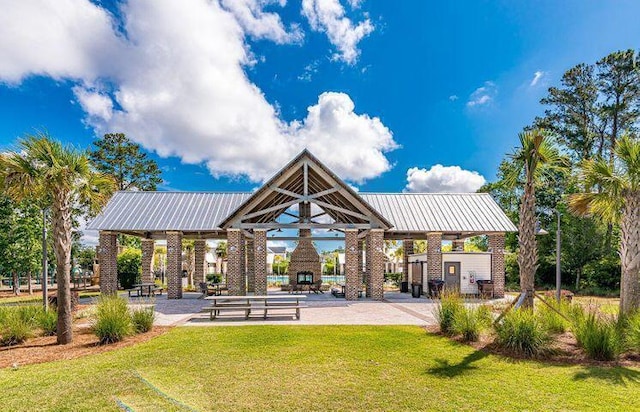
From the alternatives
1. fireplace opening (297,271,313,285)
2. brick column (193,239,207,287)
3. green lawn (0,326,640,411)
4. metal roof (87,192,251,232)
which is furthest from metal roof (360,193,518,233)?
green lawn (0,326,640,411)

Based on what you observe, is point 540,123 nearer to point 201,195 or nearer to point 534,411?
point 201,195

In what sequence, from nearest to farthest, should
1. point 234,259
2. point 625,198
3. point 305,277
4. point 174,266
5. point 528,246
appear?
point 528,246 < point 625,198 < point 234,259 < point 174,266 < point 305,277

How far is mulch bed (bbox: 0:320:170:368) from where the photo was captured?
787 cm

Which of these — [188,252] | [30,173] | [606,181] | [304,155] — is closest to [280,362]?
[30,173]

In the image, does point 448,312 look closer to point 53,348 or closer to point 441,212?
point 53,348

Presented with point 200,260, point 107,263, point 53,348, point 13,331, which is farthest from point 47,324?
point 200,260

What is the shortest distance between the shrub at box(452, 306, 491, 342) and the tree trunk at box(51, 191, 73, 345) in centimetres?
937

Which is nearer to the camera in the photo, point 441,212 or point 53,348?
point 53,348

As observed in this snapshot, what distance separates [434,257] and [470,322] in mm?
11437

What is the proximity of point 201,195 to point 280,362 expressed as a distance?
17684mm

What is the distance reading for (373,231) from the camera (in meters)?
18.8

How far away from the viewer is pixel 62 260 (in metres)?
9.29

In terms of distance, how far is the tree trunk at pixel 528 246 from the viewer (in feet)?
31.7

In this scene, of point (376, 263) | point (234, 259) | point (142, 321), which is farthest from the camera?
point (376, 263)
